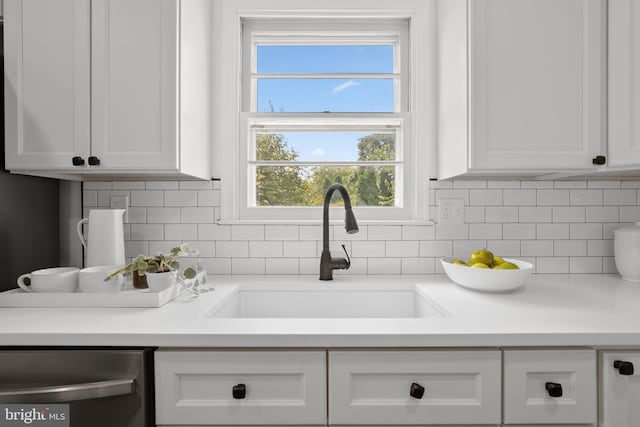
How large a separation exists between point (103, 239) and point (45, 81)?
645mm

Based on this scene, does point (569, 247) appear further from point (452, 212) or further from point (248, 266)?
point (248, 266)

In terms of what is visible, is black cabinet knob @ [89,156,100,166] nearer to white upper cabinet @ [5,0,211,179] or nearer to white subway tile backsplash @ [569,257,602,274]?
white upper cabinet @ [5,0,211,179]

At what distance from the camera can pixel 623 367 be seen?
0.99m

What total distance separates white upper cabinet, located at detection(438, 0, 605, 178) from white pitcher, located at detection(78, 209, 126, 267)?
1.47 metres

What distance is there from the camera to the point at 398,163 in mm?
1891

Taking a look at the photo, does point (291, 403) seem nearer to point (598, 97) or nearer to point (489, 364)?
point (489, 364)

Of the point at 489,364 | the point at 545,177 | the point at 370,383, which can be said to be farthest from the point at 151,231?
the point at 545,177

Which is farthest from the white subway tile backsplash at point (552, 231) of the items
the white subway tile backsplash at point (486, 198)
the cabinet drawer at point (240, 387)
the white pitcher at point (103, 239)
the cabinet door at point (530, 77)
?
the white pitcher at point (103, 239)

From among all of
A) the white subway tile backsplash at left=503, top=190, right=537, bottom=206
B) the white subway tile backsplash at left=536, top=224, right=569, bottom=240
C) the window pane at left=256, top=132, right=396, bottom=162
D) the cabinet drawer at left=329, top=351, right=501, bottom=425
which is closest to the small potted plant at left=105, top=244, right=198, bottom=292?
the cabinet drawer at left=329, top=351, right=501, bottom=425

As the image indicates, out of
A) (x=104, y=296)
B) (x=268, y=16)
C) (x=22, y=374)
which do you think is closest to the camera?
(x=22, y=374)

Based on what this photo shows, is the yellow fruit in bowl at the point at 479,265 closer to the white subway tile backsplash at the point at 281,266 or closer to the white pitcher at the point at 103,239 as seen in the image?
the white subway tile backsplash at the point at 281,266

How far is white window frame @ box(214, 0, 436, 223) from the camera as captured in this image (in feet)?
5.91

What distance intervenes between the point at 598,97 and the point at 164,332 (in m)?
1.73

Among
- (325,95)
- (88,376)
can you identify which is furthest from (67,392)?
(325,95)
